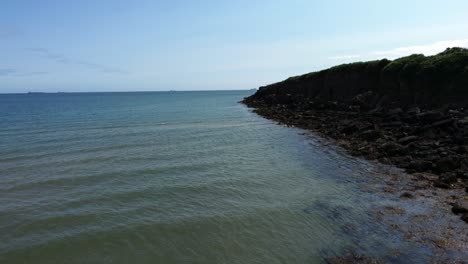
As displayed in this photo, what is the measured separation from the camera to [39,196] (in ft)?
43.8

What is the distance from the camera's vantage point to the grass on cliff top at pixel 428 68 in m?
29.4

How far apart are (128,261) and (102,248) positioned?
3.81 feet

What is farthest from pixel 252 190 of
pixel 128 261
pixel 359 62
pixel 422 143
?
pixel 359 62

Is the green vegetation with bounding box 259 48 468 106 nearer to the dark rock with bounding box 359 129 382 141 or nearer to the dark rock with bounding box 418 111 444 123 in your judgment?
the dark rock with bounding box 418 111 444 123

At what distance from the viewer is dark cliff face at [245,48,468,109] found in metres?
28.9

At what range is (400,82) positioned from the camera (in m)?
34.5

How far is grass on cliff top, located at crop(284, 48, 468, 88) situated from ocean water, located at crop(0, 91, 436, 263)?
15.6 metres


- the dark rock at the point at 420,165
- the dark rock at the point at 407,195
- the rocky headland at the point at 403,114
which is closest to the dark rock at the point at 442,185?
the rocky headland at the point at 403,114

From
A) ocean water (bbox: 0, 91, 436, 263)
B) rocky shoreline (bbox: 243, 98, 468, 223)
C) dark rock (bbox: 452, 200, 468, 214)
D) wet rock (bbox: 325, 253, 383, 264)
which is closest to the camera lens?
wet rock (bbox: 325, 253, 383, 264)

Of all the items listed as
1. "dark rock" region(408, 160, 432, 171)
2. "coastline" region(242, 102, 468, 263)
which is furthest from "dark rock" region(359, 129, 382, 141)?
"dark rock" region(408, 160, 432, 171)

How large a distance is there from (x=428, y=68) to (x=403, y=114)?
320 inches

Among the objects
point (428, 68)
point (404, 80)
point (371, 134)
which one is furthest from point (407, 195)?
point (404, 80)

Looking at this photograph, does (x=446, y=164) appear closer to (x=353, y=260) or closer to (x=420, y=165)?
(x=420, y=165)

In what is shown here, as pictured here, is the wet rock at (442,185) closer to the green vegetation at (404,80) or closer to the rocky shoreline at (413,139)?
the rocky shoreline at (413,139)
